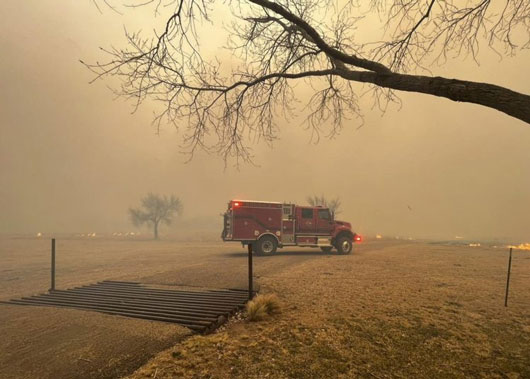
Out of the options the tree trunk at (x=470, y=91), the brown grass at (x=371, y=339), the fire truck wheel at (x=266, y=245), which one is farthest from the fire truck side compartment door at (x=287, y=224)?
the tree trunk at (x=470, y=91)

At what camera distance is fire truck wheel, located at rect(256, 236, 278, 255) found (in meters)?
16.7

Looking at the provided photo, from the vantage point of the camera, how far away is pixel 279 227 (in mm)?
17047

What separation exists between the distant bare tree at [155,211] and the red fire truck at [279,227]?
39518 mm

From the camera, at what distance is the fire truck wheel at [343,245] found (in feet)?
58.9

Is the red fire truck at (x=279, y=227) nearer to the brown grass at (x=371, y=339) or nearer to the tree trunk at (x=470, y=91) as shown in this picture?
the brown grass at (x=371, y=339)

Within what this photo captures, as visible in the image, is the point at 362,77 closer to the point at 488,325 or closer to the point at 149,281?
the point at 488,325

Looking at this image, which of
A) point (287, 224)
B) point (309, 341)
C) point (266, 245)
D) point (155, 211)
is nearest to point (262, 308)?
point (309, 341)

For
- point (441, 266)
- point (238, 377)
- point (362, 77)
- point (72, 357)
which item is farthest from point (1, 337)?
point (441, 266)

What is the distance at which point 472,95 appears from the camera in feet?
12.7

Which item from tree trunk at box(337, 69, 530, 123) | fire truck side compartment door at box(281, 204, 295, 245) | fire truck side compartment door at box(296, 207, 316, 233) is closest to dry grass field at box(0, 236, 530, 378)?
tree trunk at box(337, 69, 530, 123)

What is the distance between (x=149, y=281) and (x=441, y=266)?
1150cm

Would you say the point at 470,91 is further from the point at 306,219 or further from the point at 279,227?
the point at 306,219

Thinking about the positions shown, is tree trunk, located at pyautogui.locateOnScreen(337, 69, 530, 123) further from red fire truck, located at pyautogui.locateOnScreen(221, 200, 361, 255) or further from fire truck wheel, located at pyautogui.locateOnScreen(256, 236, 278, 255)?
fire truck wheel, located at pyautogui.locateOnScreen(256, 236, 278, 255)

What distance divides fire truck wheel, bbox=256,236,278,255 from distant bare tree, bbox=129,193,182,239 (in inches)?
1562
